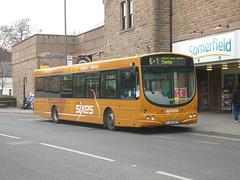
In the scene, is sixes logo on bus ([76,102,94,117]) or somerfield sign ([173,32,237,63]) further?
somerfield sign ([173,32,237,63])

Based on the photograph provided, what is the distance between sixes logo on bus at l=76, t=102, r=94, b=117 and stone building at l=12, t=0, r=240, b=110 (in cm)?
691

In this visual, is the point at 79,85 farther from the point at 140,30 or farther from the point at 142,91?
the point at 140,30

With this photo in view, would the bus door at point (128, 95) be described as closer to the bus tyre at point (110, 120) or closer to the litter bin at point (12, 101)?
the bus tyre at point (110, 120)

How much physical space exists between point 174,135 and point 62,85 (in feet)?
26.2

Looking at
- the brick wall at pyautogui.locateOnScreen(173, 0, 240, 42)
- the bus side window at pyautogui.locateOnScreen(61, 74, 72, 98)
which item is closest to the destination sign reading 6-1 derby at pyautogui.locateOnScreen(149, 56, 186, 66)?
the brick wall at pyautogui.locateOnScreen(173, 0, 240, 42)

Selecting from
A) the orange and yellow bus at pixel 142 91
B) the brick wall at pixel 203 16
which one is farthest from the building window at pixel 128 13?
the orange and yellow bus at pixel 142 91

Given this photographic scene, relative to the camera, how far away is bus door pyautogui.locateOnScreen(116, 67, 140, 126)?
13559mm

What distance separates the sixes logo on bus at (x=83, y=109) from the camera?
16.5 meters

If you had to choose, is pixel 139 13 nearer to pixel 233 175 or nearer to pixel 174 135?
pixel 174 135

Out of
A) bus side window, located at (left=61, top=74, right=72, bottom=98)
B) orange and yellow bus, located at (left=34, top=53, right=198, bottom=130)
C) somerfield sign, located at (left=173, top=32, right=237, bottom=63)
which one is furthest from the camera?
bus side window, located at (left=61, top=74, right=72, bottom=98)

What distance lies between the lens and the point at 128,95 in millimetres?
14008

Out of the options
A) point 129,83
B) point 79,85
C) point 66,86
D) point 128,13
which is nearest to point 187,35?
point 128,13

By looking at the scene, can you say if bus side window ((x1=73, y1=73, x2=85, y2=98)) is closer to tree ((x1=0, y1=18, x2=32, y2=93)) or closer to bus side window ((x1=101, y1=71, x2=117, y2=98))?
bus side window ((x1=101, y1=71, x2=117, y2=98))

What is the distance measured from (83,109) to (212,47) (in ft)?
23.9
